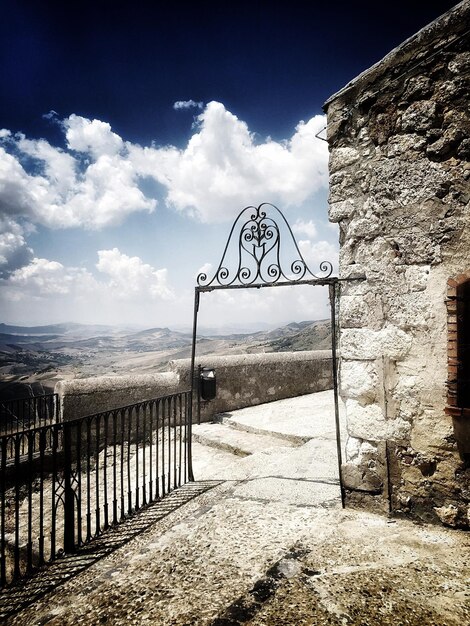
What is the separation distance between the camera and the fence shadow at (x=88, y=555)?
8.62ft

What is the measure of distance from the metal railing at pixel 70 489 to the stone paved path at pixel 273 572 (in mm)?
542

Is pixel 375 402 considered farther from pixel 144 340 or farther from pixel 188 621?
pixel 144 340

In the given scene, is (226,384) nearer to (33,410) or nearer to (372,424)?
(33,410)

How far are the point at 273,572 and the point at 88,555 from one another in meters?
1.79

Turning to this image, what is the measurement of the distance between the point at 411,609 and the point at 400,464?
1.25 meters

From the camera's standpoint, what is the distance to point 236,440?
6.28 meters

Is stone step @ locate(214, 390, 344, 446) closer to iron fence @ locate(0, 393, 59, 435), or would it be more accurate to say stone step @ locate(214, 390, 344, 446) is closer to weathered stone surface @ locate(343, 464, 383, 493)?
weathered stone surface @ locate(343, 464, 383, 493)

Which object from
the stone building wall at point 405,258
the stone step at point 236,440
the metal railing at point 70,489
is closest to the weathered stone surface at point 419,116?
the stone building wall at point 405,258

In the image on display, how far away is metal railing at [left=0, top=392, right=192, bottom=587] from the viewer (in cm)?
309

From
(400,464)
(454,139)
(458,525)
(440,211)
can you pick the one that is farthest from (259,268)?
(458,525)

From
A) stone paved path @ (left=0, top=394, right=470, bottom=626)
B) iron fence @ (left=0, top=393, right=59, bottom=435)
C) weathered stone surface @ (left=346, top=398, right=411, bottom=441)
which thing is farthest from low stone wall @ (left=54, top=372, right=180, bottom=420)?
weathered stone surface @ (left=346, top=398, right=411, bottom=441)

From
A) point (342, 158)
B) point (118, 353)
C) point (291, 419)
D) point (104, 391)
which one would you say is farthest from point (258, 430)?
point (118, 353)

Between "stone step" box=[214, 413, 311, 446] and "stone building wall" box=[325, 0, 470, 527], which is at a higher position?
"stone building wall" box=[325, 0, 470, 527]

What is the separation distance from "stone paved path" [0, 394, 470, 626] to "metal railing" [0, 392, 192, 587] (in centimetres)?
54
